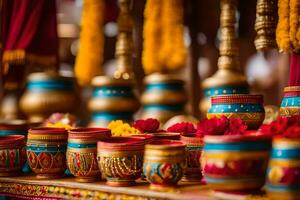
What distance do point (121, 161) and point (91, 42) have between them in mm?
1188

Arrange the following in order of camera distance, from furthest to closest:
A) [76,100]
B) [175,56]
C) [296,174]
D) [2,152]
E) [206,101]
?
1. [76,100]
2. [175,56]
3. [206,101]
4. [2,152]
5. [296,174]

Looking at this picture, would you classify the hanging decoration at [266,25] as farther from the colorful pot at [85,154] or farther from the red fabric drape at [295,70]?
the colorful pot at [85,154]

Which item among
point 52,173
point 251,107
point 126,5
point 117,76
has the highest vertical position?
point 126,5

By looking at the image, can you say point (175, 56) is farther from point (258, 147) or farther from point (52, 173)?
point (258, 147)

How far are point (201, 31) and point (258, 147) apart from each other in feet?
6.59

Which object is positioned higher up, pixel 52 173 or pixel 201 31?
pixel 201 31

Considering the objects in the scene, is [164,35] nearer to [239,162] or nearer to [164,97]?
[164,97]

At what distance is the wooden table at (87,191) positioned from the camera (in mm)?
1133

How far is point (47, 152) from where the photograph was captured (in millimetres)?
1415

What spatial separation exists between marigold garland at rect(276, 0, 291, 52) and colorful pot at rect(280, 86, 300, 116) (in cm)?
13

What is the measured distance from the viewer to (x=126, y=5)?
2.23 metres

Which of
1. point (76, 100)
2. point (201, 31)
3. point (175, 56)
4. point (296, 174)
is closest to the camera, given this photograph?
point (296, 174)

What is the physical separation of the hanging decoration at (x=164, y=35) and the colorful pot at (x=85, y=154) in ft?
2.84

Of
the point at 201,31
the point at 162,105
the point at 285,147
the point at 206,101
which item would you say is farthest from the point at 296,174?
the point at 201,31
